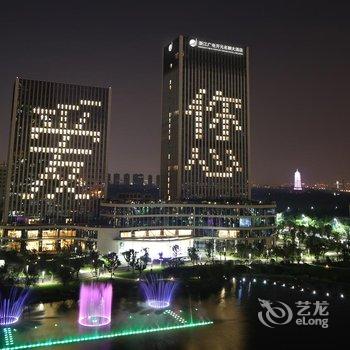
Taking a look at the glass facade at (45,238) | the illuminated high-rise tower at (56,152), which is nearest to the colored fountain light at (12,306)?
the glass facade at (45,238)

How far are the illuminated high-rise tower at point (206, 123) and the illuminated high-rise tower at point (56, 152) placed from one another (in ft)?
82.3

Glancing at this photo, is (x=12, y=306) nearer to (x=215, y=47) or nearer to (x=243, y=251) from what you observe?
(x=243, y=251)

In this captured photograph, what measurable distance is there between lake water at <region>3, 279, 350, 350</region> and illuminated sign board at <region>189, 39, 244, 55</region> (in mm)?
96751

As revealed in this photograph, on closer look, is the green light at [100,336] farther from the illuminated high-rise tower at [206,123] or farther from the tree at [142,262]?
the illuminated high-rise tower at [206,123]

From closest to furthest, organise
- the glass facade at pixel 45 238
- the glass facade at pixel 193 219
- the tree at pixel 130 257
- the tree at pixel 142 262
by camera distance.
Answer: the tree at pixel 142 262 → the tree at pixel 130 257 → the glass facade at pixel 193 219 → the glass facade at pixel 45 238

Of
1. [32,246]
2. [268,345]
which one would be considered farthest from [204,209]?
[268,345]

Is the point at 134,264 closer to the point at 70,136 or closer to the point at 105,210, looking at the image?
the point at 105,210

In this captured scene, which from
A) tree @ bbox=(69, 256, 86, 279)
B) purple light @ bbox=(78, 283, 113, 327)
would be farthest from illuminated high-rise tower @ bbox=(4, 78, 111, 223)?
purple light @ bbox=(78, 283, 113, 327)

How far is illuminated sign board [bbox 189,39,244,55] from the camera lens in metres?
135

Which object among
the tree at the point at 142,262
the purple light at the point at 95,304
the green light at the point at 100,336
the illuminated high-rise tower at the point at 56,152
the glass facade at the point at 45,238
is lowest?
the green light at the point at 100,336

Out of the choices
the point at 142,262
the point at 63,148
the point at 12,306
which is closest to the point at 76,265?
the point at 12,306

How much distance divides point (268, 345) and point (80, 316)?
21888 millimetres

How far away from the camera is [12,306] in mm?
49500

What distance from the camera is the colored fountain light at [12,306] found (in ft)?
150
